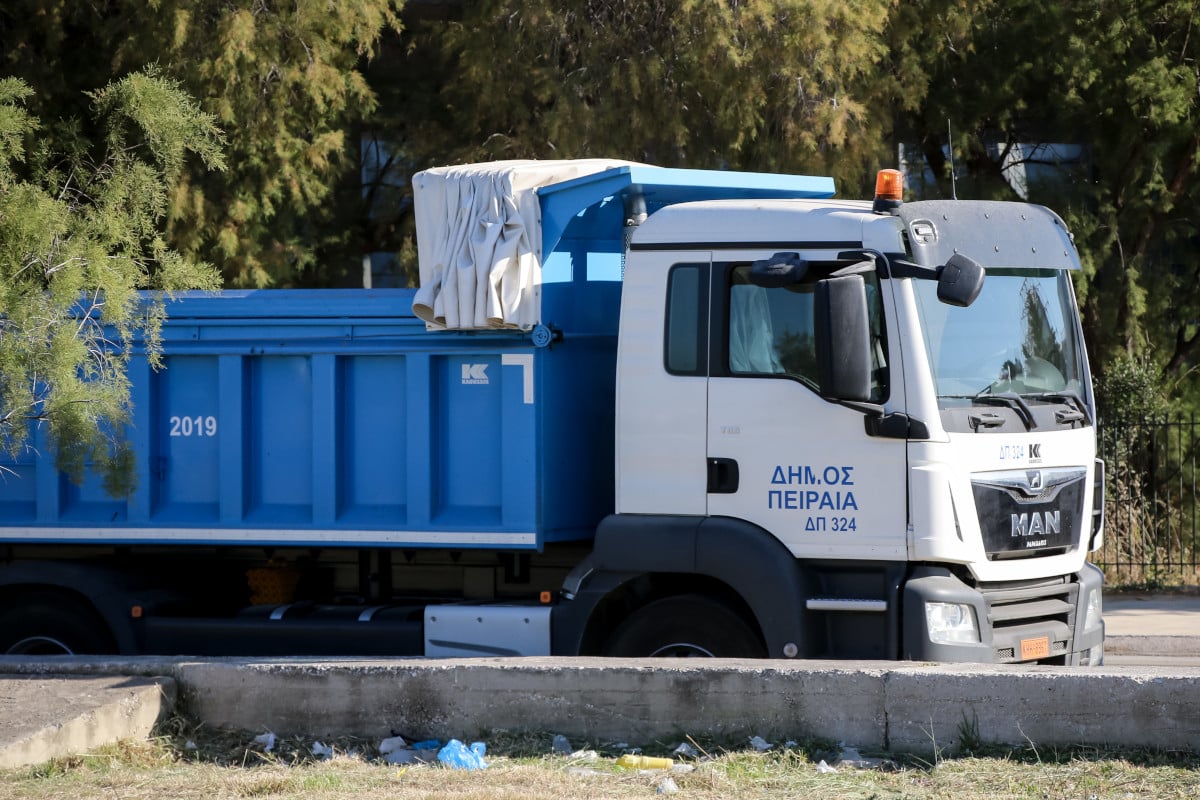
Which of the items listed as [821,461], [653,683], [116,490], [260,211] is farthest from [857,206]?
[260,211]

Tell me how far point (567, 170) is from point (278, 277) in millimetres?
8079

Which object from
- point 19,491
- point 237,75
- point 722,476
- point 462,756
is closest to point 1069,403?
point 722,476

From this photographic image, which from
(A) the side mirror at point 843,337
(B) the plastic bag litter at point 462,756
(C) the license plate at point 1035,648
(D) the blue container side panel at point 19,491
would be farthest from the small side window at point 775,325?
(D) the blue container side panel at point 19,491

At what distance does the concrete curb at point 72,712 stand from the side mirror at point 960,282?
13.1 ft

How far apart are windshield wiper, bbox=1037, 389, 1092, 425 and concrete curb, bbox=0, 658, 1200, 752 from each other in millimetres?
1365

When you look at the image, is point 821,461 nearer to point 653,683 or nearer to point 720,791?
point 653,683

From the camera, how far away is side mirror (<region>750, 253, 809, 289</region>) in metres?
6.43

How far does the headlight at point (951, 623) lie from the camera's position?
621cm

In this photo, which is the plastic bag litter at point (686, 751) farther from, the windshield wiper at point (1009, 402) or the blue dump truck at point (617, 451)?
the windshield wiper at point (1009, 402)

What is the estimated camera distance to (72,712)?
6105 millimetres

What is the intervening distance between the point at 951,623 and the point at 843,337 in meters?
1.38

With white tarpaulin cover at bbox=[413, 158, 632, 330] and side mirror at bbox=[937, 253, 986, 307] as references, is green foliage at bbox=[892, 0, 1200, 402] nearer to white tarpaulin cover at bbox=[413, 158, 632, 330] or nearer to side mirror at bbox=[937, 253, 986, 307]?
white tarpaulin cover at bbox=[413, 158, 632, 330]

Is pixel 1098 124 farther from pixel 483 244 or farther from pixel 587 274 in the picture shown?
pixel 483 244

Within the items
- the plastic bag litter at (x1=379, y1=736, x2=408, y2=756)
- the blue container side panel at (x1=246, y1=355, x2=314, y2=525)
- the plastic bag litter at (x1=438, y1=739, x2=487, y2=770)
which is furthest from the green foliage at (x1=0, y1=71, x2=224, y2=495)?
the plastic bag litter at (x1=438, y1=739, x2=487, y2=770)
